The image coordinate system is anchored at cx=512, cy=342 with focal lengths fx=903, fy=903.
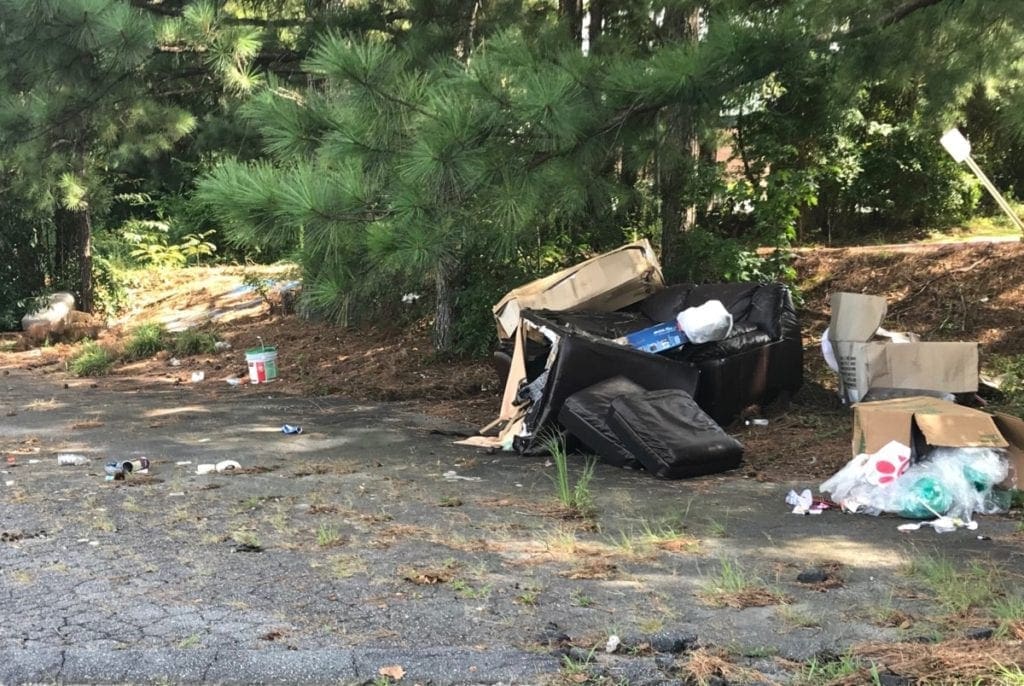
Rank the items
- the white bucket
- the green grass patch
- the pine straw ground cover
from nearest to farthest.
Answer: the pine straw ground cover < the green grass patch < the white bucket

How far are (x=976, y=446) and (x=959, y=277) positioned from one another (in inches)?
192

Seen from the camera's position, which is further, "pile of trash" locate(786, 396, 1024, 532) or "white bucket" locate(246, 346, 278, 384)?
"white bucket" locate(246, 346, 278, 384)

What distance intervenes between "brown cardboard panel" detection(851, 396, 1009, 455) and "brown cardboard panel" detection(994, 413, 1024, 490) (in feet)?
0.33

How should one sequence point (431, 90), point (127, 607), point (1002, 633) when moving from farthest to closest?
point (431, 90) < point (127, 607) < point (1002, 633)

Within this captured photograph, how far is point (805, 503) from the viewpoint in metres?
4.85

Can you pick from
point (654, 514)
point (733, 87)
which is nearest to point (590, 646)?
point (654, 514)

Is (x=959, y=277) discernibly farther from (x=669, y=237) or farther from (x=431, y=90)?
(x=431, y=90)

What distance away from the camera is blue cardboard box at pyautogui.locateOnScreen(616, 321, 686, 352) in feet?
22.5

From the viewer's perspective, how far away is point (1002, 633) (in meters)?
3.03

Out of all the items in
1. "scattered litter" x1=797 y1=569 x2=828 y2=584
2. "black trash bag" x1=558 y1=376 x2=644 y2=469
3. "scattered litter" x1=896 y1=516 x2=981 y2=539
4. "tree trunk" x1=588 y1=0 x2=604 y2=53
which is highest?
"tree trunk" x1=588 y1=0 x2=604 y2=53

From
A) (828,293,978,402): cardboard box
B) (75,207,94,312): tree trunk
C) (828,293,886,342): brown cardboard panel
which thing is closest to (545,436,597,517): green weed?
(828,293,978,402): cardboard box

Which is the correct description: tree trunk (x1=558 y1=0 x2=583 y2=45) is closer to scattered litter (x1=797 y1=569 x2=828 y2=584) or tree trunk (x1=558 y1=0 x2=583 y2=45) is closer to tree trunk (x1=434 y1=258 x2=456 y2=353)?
tree trunk (x1=434 y1=258 x2=456 y2=353)

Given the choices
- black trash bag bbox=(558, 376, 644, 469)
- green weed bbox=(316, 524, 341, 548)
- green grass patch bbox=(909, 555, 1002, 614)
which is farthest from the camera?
black trash bag bbox=(558, 376, 644, 469)

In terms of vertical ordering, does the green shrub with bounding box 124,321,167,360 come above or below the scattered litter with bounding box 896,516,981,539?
above
